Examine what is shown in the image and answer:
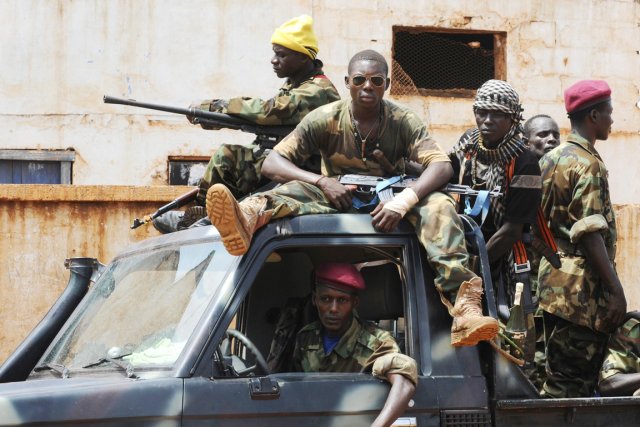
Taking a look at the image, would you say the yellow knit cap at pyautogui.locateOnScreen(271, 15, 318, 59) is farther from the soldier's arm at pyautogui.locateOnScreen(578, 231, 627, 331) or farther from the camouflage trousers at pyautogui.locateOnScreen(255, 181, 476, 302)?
the soldier's arm at pyautogui.locateOnScreen(578, 231, 627, 331)

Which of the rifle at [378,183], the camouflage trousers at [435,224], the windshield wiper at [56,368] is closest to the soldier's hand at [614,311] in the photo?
the rifle at [378,183]

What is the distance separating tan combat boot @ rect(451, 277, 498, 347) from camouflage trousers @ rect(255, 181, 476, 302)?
46 millimetres

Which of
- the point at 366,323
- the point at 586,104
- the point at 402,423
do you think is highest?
the point at 586,104

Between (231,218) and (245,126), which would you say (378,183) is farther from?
(245,126)

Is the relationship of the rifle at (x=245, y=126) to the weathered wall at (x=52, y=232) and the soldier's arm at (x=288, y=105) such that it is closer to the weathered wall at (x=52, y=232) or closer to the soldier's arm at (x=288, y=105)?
the soldier's arm at (x=288, y=105)

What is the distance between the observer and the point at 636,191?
13586mm

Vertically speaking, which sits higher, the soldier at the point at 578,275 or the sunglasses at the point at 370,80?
the sunglasses at the point at 370,80

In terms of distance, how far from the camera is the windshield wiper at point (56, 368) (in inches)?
178

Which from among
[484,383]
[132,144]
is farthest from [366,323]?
[132,144]

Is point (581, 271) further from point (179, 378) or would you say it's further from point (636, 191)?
point (636, 191)

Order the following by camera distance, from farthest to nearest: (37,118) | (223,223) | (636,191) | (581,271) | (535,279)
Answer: (636,191) → (37,118) → (535,279) → (581,271) → (223,223)

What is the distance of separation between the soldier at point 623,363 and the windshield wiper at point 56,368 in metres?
2.41

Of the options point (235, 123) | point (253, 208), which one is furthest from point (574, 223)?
point (235, 123)

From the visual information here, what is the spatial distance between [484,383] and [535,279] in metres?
1.79
